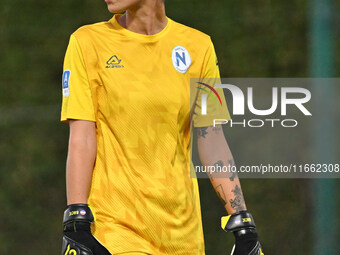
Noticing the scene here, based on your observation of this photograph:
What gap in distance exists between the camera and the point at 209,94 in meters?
4.04

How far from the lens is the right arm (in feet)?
12.2

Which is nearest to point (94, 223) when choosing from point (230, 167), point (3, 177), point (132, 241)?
point (132, 241)

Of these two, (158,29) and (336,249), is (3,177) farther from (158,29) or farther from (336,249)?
(158,29)

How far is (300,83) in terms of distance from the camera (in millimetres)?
5977

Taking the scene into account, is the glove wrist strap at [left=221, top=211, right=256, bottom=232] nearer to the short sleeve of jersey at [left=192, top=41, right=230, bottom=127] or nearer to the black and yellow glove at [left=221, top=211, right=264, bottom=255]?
the black and yellow glove at [left=221, top=211, right=264, bottom=255]

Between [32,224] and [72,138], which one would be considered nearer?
[72,138]

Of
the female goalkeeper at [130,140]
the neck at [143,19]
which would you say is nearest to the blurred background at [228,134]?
the female goalkeeper at [130,140]

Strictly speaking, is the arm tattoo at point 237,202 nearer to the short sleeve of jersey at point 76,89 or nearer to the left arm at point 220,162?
the left arm at point 220,162

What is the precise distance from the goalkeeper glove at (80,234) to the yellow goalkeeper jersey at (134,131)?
0.14 ft

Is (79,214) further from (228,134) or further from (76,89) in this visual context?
(228,134)

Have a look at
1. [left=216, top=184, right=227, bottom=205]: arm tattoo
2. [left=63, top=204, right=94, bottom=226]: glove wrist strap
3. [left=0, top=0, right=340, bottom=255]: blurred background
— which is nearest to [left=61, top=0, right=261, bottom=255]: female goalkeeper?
[left=63, top=204, right=94, bottom=226]: glove wrist strap

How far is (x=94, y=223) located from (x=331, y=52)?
271 centimetres

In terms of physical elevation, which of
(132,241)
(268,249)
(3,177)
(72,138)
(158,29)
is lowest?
(268,249)

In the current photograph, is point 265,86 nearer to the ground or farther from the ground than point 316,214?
farther from the ground
